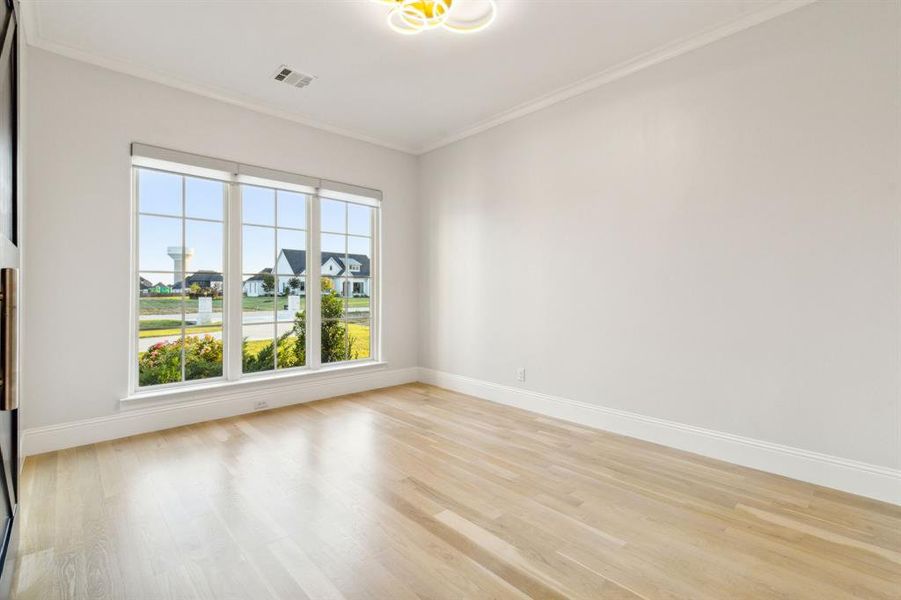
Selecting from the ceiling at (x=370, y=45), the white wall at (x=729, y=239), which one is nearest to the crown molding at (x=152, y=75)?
the ceiling at (x=370, y=45)

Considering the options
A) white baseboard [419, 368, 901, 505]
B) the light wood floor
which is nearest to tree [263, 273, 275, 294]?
the light wood floor

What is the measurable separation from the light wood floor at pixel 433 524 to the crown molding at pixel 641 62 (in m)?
3.00

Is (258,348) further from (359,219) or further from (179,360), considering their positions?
(359,219)

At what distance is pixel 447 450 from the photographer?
10.4 ft

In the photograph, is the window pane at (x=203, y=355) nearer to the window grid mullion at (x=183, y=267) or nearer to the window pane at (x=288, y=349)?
the window grid mullion at (x=183, y=267)

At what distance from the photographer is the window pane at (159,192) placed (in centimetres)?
370

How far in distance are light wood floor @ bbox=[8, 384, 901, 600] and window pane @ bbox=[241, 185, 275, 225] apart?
2168mm

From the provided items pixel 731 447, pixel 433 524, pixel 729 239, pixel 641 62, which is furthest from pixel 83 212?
pixel 731 447

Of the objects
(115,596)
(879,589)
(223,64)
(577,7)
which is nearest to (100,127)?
(223,64)

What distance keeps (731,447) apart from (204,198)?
4856 mm

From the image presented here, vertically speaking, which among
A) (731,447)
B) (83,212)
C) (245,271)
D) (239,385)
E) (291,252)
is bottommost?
(731,447)

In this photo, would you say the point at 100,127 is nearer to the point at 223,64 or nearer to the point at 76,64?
the point at 76,64

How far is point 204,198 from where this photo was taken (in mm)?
4016

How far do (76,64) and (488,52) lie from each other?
3.18m
